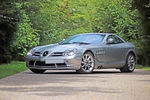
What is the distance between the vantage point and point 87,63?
56.7 ft

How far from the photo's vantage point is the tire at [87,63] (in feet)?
56.4

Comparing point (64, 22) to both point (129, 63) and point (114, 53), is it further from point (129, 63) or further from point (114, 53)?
point (114, 53)

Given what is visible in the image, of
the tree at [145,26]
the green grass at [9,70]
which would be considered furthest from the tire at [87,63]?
the tree at [145,26]

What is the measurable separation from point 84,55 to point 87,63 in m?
0.28

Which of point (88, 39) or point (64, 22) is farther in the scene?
point (64, 22)

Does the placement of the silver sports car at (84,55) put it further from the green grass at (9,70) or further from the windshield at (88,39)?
the green grass at (9,70)

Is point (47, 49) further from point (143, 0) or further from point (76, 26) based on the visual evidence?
point (76, 26)

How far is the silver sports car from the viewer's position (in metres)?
16.9

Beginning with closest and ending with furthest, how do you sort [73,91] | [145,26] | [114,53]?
[73,91], [114,53], [145,26]

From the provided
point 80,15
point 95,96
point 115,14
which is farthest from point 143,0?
point 80,15

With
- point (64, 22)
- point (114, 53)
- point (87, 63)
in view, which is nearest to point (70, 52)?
point (87, 63)

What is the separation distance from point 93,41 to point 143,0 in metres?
8.18

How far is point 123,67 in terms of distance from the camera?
1916 cm

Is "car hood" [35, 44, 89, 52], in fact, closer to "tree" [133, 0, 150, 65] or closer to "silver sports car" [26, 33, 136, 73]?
"silver sports car" [26, 33, 136, 73]
